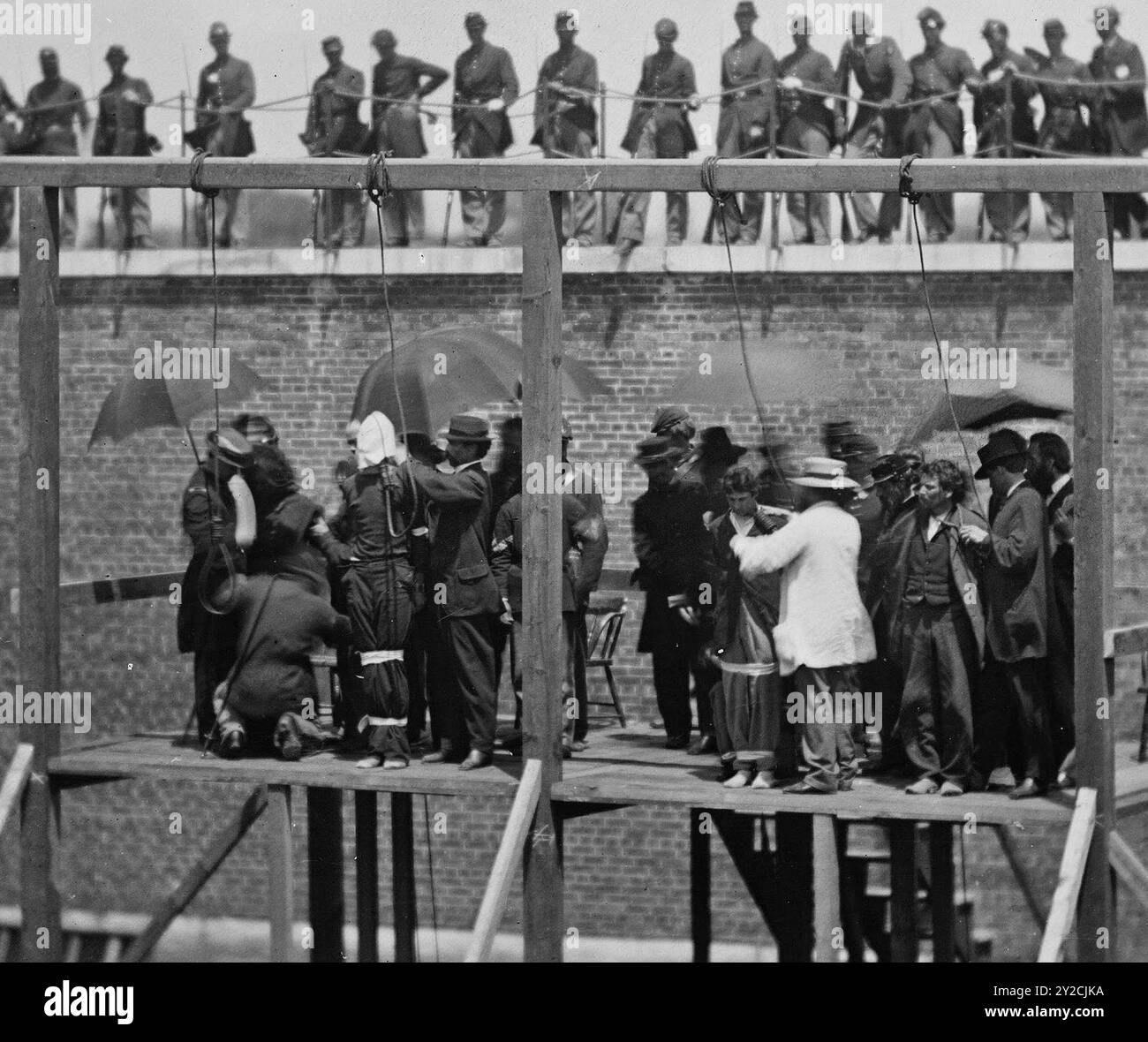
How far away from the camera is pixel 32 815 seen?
1016 centimetres

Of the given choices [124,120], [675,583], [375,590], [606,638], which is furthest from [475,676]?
[124,120]

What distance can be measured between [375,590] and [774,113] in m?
6.46

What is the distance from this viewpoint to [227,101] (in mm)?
16094

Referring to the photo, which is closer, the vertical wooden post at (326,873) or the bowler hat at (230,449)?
the bowler hat at (230,449)

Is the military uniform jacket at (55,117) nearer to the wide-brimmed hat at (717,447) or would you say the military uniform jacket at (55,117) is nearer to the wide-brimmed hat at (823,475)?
the wide-brimmed hat at (717,447)

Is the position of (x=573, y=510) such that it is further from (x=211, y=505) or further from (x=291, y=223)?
(x=291, y=223)

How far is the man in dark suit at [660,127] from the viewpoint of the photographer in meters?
15.2

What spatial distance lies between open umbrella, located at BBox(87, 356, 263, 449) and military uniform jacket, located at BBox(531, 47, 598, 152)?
11.1 feet

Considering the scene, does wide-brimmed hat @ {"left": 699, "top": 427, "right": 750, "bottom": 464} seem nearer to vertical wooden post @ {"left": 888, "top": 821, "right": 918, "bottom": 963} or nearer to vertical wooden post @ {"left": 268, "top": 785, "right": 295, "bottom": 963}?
vertical wooden post @ {"left": 888, "top": 821, "right": 918, "bottom": 963}

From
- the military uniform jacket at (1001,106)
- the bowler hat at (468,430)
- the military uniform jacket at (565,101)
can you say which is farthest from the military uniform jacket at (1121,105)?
the bowler hat at (468,430)

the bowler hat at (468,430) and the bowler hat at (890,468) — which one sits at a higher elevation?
the bowler hat at (468,430)

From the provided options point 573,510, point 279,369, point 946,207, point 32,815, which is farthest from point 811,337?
point 32,815

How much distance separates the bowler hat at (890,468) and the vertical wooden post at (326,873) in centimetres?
334

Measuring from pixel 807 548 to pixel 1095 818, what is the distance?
1.66 m
